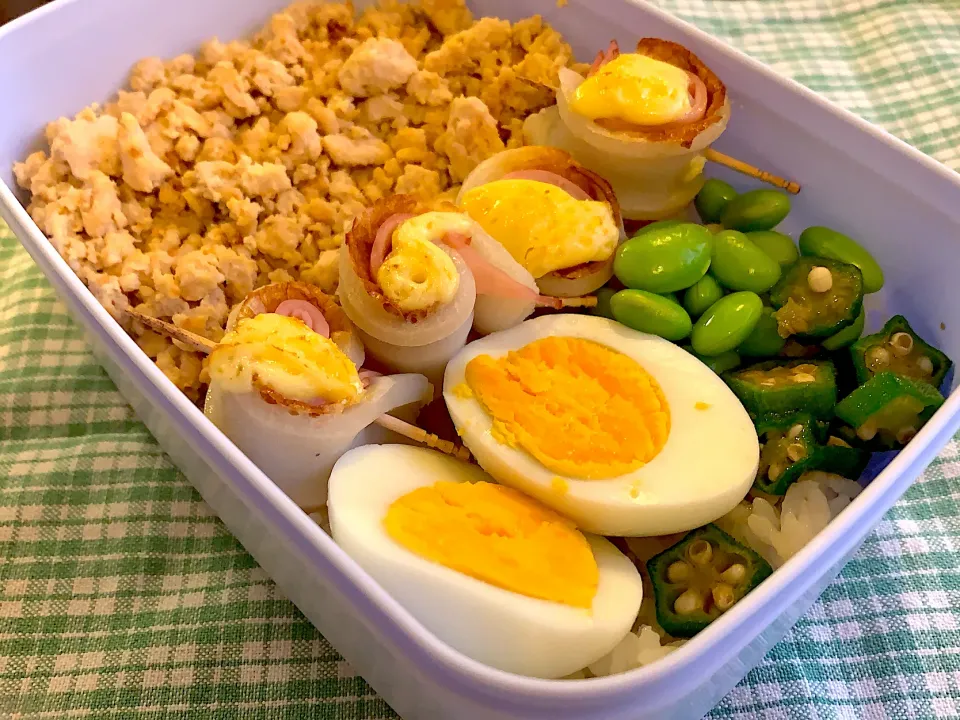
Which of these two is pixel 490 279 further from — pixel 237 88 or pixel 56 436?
pixel 56 436

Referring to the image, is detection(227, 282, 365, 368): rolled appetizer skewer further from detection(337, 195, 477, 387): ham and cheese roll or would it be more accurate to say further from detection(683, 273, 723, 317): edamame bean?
detection(683, 273, 723, 317): edamame bean

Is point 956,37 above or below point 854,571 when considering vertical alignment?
above

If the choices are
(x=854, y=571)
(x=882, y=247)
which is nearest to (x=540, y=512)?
(x=854, y=571)

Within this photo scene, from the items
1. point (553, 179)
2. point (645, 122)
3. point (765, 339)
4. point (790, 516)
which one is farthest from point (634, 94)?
point (790, 516)

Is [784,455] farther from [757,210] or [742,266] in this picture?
[757,210]

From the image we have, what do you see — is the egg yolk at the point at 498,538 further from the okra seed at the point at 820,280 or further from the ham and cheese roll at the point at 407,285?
the okra seed at the point at 820,280

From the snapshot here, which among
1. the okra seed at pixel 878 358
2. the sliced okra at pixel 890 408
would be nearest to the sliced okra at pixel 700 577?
the sliced okra at pixel 890 408
